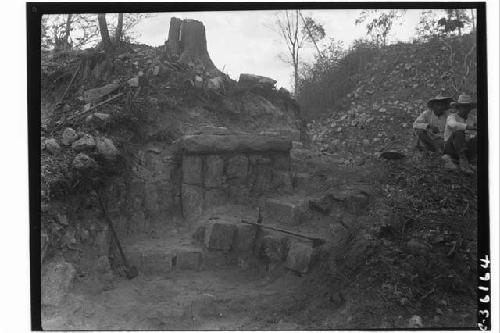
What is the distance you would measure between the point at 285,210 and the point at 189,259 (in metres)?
1.15

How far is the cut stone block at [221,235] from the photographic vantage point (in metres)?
5.20

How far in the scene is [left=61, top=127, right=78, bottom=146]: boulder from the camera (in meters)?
5.18

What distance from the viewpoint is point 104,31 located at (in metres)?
5.45

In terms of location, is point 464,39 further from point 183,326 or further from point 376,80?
point 183,326

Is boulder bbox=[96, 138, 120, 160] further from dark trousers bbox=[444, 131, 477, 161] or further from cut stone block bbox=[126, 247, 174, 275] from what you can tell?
dark trousers bbox=[444, 131, 477, 161]

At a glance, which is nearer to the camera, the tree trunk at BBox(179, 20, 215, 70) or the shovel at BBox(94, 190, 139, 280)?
the shovel at BBox(94, 190, 139, 280)

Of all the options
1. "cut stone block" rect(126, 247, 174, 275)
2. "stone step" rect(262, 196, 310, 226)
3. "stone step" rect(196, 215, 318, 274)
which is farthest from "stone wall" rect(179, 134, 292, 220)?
"cut stone block" rect(126, 247, 174, 275)

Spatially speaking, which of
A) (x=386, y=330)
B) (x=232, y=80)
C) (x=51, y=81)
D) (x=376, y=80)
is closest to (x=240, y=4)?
(x=232, y=80)

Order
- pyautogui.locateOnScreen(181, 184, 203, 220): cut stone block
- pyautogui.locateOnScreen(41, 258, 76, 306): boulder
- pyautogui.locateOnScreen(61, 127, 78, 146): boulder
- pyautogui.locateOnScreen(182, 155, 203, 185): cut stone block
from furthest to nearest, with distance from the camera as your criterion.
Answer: pyautogui.locateOnScreen(182, 155, 203, 185): cut stone block
pyautogui.locateOnScreen(181, 184, 203, 220): cut stone block
pyautogui.locateOnScreen(61, 127, 78, 146): boulder
pyautogui.locateOnScreen(41, 258, 76, 306): boulder

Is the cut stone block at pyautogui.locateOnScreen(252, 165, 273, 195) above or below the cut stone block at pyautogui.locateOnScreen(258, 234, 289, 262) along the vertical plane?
above

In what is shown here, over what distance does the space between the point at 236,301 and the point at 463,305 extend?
212 centimetres

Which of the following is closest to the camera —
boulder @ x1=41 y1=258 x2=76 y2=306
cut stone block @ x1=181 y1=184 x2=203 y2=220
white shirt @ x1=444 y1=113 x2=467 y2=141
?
boulder @ x1=41 y1=258 x2=76 y2=306

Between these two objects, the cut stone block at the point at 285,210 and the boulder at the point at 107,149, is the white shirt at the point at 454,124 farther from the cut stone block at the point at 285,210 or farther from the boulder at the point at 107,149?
the boulder at the point at 107,149

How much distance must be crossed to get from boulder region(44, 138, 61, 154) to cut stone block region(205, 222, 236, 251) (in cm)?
181
